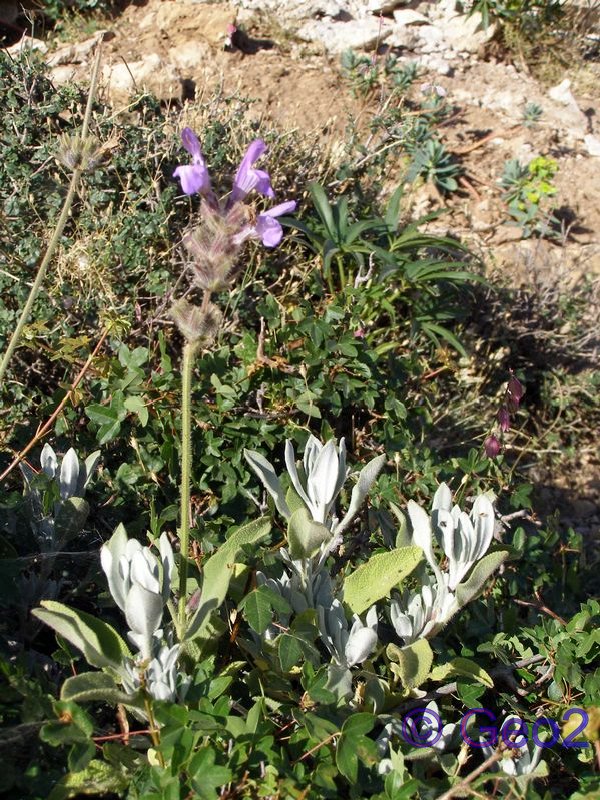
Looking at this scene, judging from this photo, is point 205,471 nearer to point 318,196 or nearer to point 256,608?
point 256,608

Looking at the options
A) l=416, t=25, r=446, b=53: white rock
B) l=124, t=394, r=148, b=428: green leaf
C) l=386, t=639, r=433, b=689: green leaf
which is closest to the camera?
l=386, t=639, r=433, b=689: green leaf

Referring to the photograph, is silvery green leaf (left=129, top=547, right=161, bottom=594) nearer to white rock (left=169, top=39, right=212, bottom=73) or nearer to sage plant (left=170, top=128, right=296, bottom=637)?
sage plant (left=170, top=128, right=296, bottom=637)

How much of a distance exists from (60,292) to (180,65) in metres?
2.41

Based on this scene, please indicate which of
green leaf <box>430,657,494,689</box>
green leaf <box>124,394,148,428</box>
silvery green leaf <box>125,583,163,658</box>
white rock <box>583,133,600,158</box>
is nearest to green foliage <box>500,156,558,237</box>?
white rock <box>583,133,600,158</box>

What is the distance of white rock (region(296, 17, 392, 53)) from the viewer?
546 centimetres

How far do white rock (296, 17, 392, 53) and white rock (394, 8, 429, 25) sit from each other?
0.96 ft

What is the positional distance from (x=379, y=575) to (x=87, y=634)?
23.6 inches

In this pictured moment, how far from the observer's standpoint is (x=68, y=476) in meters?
1.88

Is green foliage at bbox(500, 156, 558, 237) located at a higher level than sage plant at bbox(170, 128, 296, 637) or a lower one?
lower

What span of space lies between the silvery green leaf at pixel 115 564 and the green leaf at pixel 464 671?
68 cm

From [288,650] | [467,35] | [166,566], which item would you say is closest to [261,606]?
[288,650]

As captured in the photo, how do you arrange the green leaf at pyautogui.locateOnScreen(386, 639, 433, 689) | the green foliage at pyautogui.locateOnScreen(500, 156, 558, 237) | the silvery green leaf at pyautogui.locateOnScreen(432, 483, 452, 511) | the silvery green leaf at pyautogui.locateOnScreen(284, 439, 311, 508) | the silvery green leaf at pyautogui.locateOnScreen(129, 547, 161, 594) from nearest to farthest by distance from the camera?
the silvery green leaf at pyautogui.locateOnScreen(129, 547, 161, 594) → the green leaf at pyautogui.locateOnScreen(386, 639, 433, 689) → the silvery green leaf at pyautogui.locateOnScreen(284, 439, 311, 508) → the silvery green leaf at pyautogui.locateOnScreen(432, 483, 452, 511) → the green foliage at pyautogui.locateOnScreen(500, 156, 558, 237)


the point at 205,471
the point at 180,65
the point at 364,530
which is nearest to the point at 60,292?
the point at 205,471

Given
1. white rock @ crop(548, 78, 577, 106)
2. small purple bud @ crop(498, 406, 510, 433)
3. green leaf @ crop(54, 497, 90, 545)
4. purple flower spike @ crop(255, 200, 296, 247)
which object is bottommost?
white rock @ crop(548, 78, 577, 106)
